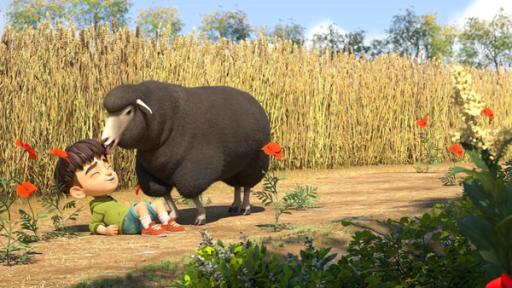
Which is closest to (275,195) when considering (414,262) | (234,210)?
(234,210)

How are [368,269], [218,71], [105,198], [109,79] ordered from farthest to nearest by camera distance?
1. [218,71]
2. [109,79]
3. [105,198]
4. [368,269]

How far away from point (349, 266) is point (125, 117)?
334 cm

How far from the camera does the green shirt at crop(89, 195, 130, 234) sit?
6.45 meters

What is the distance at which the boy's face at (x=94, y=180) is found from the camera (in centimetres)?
659

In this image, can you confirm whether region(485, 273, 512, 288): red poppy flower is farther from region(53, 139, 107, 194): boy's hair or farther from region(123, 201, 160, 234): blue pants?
region(53, 139, 107, 194): boy's hair

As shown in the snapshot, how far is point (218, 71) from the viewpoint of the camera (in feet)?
38.0

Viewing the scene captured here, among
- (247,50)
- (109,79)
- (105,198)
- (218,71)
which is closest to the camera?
(105,198)

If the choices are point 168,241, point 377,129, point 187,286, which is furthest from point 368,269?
point 377,129

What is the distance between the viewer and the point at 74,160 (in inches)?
260

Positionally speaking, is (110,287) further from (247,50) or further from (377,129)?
(377,129)

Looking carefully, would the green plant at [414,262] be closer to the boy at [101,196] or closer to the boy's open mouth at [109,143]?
the boy's open mouth at [109,143]

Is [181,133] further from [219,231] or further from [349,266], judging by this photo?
[349,266]

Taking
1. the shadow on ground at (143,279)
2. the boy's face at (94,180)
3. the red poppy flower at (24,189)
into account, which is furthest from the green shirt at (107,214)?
the shadow on ground at (143,279)

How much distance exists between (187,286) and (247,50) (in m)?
9.72
